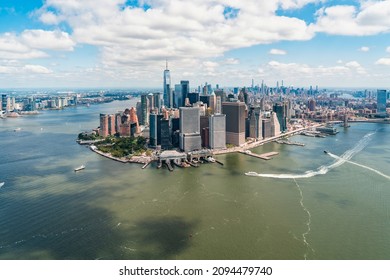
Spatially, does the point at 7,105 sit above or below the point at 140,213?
above

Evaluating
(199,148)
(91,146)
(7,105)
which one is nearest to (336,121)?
(199,148)

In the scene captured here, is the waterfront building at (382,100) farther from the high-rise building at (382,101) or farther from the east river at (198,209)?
the east river at (198,209)

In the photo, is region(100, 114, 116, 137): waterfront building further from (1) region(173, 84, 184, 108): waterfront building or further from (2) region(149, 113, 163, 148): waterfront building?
(1) region(173, 84, 184, 108): waterfront building

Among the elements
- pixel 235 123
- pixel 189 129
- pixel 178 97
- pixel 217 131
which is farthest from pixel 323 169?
pixel 178 97

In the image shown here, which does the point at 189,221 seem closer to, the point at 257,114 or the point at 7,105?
the point at 257,114

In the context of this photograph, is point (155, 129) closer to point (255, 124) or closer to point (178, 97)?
point (255, 124)

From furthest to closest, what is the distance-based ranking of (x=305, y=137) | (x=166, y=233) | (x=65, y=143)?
1. (x=305, y=137)
2. (x=65, y=143)
3. (x=166, y=233)
